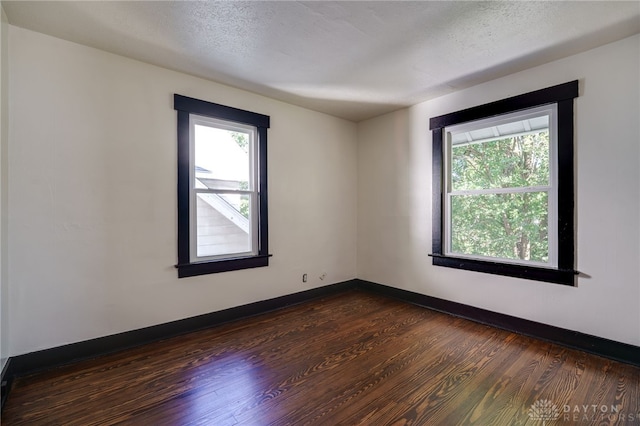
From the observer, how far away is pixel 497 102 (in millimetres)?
3111

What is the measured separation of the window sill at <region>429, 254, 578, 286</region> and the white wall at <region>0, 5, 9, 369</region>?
399 centimetres

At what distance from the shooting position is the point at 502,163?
3.17 metres

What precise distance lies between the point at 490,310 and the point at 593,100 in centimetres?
221

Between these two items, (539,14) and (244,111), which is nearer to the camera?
(539,14)

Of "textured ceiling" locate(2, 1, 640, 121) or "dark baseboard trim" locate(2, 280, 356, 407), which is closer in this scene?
"textured ceiling" locate(2, 1, 640, 121)

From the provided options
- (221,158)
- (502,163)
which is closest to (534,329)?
(502,163)

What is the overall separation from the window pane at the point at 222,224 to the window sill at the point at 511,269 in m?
2.38

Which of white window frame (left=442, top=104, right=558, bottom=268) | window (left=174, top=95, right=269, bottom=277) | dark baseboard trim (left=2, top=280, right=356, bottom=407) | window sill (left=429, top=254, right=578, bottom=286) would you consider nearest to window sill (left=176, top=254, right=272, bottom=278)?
window (left=174, top=95, right=269, bottom=277)

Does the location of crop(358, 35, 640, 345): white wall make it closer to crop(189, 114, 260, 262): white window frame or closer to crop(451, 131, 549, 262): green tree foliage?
crop(451, 131, 549, 262): green tree foliage

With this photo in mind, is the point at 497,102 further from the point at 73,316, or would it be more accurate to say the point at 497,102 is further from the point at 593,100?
the point at 73,316

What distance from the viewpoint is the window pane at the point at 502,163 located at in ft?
9.53

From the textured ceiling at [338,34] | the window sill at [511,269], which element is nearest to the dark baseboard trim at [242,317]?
the window sill at [511,269]

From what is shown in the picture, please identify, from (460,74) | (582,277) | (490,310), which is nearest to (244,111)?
(460,74)

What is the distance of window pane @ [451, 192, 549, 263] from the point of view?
2.90 metres
